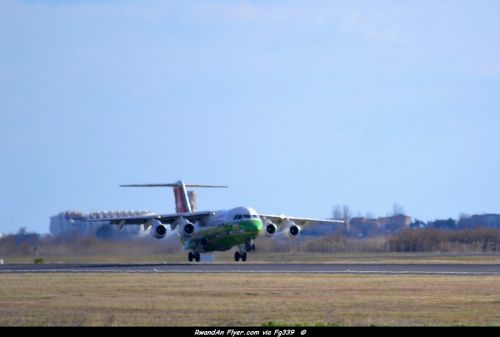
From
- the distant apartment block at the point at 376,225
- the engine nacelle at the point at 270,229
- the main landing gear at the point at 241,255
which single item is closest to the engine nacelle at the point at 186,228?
the main landing gear at the point at 241,255

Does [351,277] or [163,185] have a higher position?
[163,185]

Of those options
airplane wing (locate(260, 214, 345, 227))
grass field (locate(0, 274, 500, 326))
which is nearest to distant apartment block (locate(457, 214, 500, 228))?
airplane wing (locate(260, 214, 345, 227))

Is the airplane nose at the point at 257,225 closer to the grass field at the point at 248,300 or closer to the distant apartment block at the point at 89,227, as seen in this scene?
the distant apartment block at the point at 89,227

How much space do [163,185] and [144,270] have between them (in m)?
17.5

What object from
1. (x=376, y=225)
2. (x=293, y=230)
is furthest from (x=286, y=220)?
(x=376, y=225)

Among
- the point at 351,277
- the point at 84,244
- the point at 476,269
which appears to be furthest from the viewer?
the point at 84,244

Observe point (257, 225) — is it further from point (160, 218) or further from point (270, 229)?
point (160, 218)

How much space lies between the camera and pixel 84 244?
5862cm

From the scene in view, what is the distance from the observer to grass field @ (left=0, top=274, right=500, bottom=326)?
21.9 m

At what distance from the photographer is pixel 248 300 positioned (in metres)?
26.9

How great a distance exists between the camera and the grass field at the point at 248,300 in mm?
21859
